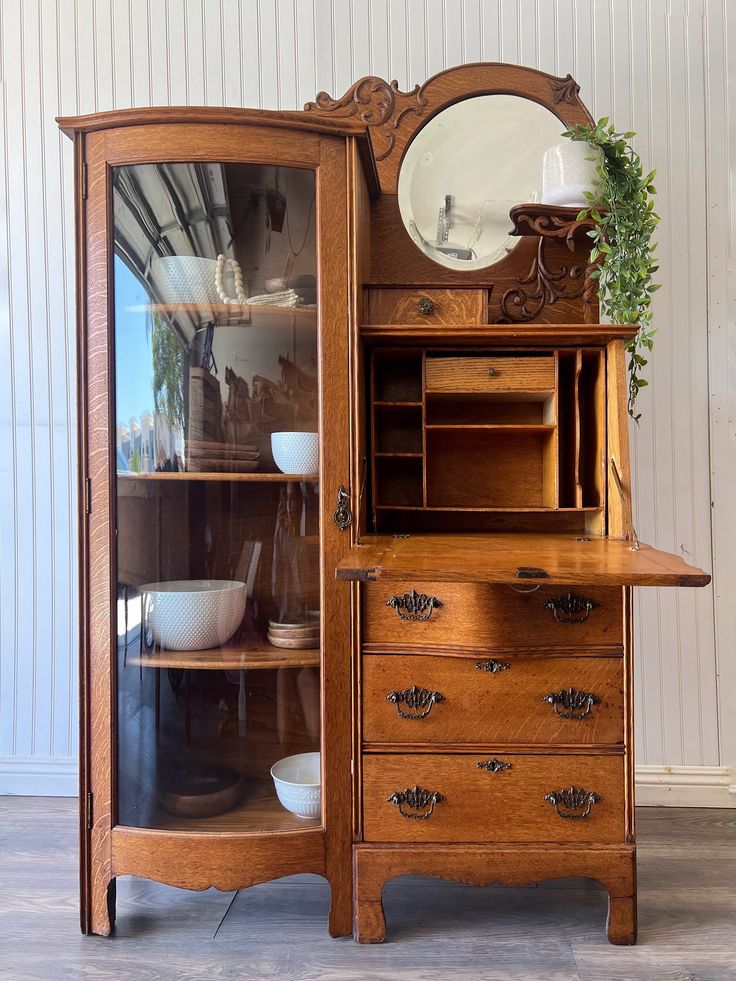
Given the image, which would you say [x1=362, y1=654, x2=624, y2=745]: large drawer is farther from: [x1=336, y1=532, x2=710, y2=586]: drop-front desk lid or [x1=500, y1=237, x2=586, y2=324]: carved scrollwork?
[x1=500, y1=237, x2=586, y2=324]: carved scrollwork

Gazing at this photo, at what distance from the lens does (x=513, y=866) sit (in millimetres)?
1587

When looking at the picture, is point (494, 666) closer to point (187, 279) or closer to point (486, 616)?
point (486, 616)

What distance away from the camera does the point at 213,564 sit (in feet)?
5.52

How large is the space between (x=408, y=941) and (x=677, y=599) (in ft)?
4.16

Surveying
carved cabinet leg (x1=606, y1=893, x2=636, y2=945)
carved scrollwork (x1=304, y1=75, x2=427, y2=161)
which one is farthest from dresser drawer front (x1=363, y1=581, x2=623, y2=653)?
carved scrollwork (x1=304, y1=75, x2=427, y2=161)

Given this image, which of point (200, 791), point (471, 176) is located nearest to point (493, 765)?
point (200, 791)

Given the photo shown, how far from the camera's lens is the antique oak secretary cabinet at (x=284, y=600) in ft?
5.22

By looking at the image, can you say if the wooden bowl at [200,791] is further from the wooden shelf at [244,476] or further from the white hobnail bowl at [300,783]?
the wooden shelf at [244,476]

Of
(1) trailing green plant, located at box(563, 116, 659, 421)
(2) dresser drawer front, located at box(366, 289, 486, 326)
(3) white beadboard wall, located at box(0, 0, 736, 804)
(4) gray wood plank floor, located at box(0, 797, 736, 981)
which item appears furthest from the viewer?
(3) white beadboard wall, located at box(0, 0, 736, 804)

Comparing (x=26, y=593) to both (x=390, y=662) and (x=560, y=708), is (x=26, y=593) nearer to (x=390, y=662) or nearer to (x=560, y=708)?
(x=390, y=662)

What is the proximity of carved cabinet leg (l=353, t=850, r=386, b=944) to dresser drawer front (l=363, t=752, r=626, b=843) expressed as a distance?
0.32ft

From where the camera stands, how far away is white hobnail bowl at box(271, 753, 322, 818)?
167 cm

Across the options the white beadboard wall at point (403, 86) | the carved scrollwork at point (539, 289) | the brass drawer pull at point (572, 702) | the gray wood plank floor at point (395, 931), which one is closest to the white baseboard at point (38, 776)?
the white beadboard wall at point (403, 86)

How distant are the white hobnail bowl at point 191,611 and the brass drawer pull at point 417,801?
526 mm
